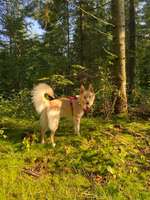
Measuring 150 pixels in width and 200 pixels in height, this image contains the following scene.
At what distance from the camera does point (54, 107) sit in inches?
289

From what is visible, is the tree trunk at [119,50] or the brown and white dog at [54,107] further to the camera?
the tree trunk at [119,50]

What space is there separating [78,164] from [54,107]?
1241 millimetres

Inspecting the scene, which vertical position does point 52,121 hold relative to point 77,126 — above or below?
above

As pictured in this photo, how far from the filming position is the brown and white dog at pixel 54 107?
7.22 meters

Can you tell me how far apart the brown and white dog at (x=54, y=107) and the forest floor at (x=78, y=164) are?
0.31m

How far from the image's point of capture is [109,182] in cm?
622

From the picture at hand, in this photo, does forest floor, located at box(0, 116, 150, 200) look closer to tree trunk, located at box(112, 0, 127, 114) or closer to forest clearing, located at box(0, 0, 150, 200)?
forest clearing, located at box(0, 0, 150, 200)

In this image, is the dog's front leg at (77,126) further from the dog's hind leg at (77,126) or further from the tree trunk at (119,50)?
the tree trunk at (119,50)

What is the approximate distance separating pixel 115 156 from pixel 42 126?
1.46 metres

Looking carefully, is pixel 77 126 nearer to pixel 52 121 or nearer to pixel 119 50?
pixel 52 121

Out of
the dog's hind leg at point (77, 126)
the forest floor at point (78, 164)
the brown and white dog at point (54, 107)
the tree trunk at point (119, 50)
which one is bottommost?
the forest floor at point (78, 164)

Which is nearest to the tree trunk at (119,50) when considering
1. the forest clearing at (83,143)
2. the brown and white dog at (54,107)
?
the forest clearing at (83,143)

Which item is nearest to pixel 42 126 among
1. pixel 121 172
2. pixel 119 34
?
pixel 121 172

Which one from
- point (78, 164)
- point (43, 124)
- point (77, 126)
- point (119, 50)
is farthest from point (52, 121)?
point (119, 50)
